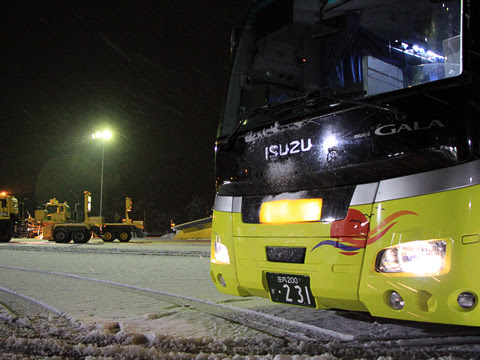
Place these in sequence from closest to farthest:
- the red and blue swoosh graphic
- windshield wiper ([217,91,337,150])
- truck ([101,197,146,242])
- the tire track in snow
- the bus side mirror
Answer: the red and blue swoosh graphic < the tire track in snow < windshield wiper ([217,91,337,150]) < the bus side mirror < truck ([101,197,146,242])

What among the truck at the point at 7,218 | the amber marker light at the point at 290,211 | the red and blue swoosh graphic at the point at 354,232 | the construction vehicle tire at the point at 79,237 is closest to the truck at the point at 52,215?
the truck at the point at 7,218

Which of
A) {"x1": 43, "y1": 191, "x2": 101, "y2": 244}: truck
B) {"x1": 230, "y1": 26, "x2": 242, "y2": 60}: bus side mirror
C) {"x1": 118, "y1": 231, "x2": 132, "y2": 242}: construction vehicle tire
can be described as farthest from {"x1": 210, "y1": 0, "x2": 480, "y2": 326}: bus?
{"x1": 118, "y1": 231, "x2": 132, "y2": 242}: construction vehicle tire

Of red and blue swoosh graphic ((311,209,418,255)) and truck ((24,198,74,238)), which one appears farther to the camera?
→ truck ((24,198,74,238))

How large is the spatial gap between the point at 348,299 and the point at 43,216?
27203 mm

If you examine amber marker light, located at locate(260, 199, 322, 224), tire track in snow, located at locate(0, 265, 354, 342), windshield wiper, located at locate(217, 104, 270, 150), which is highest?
windshield wiper, located at locate(217, 104, 270, 150)

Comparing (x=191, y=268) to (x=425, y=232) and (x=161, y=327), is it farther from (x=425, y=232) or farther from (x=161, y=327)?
(x=425, y=232)

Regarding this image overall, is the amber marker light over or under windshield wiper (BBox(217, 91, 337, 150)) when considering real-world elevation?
under

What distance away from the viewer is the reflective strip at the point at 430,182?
2.71 m

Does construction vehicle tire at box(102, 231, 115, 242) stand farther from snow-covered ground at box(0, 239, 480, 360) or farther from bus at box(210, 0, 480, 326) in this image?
bus at box(210, 0, 480, 326)

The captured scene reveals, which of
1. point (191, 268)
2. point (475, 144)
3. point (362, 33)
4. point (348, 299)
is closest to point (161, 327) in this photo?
point (348, 299)

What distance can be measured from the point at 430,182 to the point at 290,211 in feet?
3.63

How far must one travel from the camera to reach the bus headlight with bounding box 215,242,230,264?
13.4 ft

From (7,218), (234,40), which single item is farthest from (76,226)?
(234,40)

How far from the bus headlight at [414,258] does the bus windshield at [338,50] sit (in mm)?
1168
